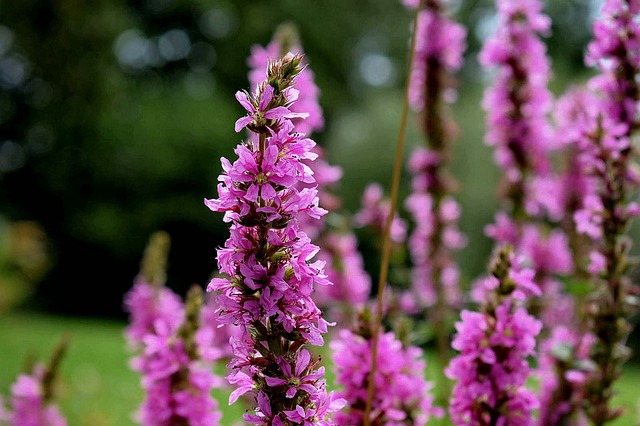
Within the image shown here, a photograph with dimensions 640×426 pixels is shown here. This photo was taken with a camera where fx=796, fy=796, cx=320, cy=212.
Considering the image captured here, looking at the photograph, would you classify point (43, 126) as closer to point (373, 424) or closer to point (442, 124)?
point (442, 124)

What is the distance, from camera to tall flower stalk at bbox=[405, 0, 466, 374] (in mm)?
2924

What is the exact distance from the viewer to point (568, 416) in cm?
184

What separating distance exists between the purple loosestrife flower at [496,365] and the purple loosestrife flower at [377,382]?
0.10 metres

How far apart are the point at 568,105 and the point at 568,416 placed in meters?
1.12

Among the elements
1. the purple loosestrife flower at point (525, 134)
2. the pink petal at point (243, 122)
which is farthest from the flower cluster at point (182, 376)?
the purple loosestrife flower at point (525, 134)

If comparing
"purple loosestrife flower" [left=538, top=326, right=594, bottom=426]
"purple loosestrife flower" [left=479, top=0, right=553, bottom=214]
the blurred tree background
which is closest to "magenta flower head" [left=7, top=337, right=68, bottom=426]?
"purple loosestrife flower" [left=538, top=326, right=594, bottom=426]

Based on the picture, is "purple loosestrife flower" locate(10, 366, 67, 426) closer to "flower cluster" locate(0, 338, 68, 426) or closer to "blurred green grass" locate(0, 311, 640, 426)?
"flower cluster" locate(0, 338, 68, 426)

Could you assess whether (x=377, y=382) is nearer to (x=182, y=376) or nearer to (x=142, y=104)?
(x=182, y=376)

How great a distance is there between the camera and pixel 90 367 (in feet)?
32.3

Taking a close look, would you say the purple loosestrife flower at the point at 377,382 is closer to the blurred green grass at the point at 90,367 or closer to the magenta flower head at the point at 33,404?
the magenta flower head at the point at 33,404

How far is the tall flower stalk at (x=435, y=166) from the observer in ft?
9.59

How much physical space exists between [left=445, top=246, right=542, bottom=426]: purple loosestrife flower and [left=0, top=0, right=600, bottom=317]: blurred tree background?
1190cm

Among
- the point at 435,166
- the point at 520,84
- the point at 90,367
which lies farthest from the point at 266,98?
the point at 90,367

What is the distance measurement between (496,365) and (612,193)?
1.85 ft
